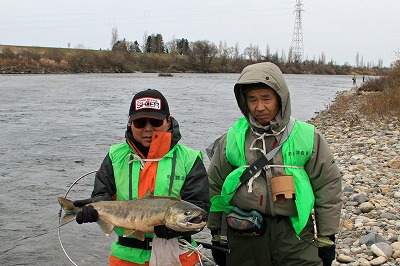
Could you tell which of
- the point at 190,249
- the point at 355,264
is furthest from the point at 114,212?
the point at 355,264

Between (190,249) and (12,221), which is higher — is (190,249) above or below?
above

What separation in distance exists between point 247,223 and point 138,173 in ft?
2.86

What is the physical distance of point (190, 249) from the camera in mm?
3455

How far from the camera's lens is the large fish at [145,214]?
306cm

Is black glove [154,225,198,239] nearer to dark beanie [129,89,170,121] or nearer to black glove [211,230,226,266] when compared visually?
black glove [211,230,226,266]

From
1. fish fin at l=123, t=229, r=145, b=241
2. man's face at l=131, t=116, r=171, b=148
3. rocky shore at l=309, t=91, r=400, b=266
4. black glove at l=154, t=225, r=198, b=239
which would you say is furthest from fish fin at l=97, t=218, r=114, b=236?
rocky shore at l=309, t=91, r=400, b=266

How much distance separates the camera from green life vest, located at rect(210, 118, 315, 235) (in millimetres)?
3338

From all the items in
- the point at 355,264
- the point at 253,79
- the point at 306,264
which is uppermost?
the point at 253,79

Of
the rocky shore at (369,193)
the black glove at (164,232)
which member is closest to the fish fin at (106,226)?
the black glove at (164,232)

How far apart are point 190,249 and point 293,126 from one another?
1.20m

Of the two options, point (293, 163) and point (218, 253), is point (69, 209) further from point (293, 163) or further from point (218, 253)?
point (293, 163)

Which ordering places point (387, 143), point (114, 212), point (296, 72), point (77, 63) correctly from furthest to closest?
point (296, 72) < point (77, 63) < point (387, 143) < point (114, 212)

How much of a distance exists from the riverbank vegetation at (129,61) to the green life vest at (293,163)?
4580 centimetres

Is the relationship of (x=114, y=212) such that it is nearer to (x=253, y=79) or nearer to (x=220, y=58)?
(x=253, y=79)
